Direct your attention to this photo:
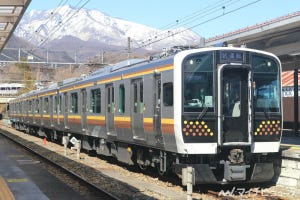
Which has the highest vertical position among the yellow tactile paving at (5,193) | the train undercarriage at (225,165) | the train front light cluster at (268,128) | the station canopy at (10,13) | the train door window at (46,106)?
the station canopy at (10,13)

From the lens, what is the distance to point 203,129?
442 inches

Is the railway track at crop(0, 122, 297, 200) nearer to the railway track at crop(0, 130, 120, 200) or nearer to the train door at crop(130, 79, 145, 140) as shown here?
the railway track at crop(0, 130, 120, 200)

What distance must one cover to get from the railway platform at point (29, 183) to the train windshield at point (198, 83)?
10.7 feet

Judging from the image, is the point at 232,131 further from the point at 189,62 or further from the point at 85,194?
the point at 85,194

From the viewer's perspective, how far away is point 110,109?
54.5ft

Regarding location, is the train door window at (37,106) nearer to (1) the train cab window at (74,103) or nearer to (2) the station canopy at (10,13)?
(1) the train cab window at (74,103)

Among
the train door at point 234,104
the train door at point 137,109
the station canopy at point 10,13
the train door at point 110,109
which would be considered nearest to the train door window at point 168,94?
the train door at point 234,104

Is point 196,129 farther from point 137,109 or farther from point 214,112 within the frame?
point 137,109

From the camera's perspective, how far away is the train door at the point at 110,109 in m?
16.3

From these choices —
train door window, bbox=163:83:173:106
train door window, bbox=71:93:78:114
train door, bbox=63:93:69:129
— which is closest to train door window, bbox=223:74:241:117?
train door window, bbox=163:83:173:106

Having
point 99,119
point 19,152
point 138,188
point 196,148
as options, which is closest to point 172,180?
point 138,188

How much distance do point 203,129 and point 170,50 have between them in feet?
8.00

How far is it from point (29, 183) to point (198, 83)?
5.37 metres

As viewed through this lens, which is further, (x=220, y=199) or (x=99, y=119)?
(x=99, y=119)
